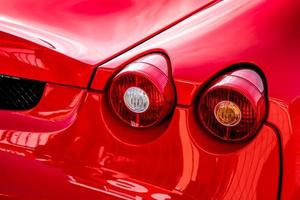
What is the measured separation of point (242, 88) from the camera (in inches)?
79.6

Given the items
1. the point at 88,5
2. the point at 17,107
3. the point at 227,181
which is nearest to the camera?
the point at 227,181

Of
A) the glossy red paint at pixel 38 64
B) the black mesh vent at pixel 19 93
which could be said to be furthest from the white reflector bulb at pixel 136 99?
the black mesh vent at pixel 19 93

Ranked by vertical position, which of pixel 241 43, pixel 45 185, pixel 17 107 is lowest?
pixel 45 185

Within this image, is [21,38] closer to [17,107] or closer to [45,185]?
[17,107]

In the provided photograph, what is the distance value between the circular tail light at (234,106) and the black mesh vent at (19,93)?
0.55 metres

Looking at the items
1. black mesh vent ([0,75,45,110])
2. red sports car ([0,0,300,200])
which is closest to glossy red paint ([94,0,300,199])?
red sports car ([0,0,300,200])

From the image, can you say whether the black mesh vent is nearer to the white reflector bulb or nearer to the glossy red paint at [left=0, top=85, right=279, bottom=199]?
the glossy red paint at [left=0, top=85, right=279, bottom=199]

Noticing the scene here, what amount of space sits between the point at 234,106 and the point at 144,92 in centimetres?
27

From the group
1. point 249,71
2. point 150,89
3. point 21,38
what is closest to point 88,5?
point 21,38

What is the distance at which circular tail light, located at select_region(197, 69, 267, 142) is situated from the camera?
79.7 inches

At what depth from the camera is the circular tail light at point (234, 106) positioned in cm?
203

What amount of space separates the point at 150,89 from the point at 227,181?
Result: 35 centimetres

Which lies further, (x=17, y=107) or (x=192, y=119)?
(x=17, y=107)

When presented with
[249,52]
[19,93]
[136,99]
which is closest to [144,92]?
[136,99]
